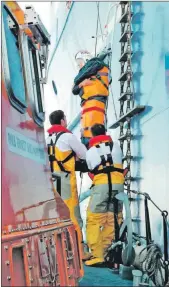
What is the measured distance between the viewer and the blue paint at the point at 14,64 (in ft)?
5.59

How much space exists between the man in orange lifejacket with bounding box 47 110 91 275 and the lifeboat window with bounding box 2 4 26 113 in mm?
1362

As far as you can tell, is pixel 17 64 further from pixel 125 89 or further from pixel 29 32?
pixel 125 89

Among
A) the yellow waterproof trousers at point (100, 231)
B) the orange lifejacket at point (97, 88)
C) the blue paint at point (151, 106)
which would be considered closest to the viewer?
the yellow waterproof trousers at point (100, 231)

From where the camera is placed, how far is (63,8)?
10.2 metres

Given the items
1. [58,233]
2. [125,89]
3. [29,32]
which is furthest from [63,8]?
[58,233]

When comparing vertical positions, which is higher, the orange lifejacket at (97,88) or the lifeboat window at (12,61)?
the orange lifejacket at (97,88)

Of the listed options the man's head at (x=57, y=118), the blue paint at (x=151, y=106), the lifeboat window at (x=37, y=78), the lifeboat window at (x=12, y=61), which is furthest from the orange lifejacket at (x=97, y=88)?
the lifeboat window at (x=12, y=61)

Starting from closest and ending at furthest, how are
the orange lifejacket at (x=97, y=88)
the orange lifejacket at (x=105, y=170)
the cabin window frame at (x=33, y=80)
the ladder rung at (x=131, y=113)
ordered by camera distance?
the cabin window frame at (x=33, y=80) < the orange lifejacket at (x=105, y=170) < the ladder rung at (x=131, y=113) < the orange lifejacket at (x=97, y=88)

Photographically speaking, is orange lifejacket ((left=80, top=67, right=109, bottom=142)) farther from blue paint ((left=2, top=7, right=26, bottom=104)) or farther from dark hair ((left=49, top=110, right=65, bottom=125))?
blue paint ((left=2, top=7, right=26, bottom=104))

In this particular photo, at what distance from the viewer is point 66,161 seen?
3.26m

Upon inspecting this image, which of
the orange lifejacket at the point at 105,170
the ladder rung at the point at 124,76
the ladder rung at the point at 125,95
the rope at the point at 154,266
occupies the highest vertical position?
the ladder rung at the point at 124,76

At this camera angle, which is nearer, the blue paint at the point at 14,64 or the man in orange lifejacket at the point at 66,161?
the blue paint at the point at 14,64

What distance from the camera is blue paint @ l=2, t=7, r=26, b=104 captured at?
1704 millimetres

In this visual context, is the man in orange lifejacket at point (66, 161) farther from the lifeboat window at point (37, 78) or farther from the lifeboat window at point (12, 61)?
the lifeboat window at point (12, 61)
